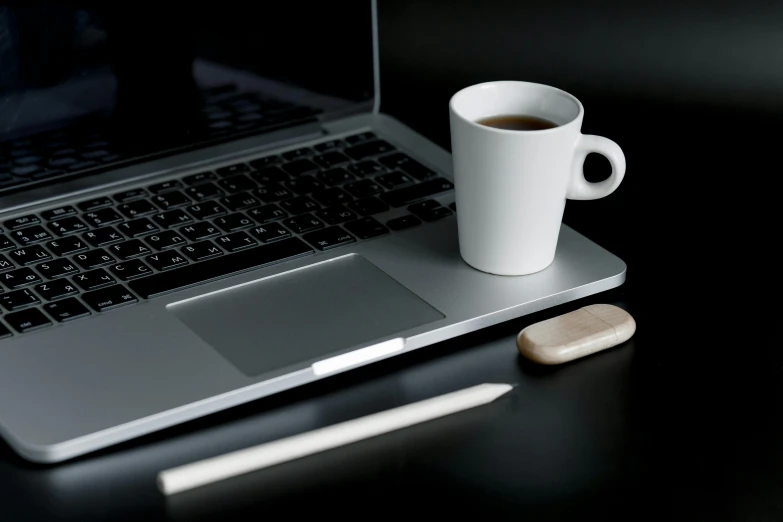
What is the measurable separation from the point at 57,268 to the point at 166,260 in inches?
3.3

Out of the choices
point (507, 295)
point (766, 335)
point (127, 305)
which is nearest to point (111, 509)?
point (127, 305)

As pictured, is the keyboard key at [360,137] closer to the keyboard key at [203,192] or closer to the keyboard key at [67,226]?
the keyboard key at [203,192]

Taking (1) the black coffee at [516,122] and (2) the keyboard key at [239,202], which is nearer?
(1) the black coffee at [516,122]

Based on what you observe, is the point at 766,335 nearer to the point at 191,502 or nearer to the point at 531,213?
the point at 531,213

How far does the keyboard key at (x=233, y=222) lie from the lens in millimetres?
879

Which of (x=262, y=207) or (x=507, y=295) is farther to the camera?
(x=262, y=207)

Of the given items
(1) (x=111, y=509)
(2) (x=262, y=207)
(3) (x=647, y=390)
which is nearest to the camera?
(1) (x=111, y=509)

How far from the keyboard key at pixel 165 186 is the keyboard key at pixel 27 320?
0.21m

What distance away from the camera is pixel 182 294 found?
31.2 inches

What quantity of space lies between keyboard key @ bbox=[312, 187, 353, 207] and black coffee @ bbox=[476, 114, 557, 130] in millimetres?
162

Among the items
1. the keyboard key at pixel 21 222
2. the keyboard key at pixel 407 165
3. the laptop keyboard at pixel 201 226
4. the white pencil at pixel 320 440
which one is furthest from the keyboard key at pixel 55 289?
the keyboard key at pixel 407 165

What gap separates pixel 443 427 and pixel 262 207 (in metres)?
0.31

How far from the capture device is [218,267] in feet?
2.70

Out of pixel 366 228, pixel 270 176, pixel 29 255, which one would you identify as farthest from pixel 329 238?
pixel 29 255
